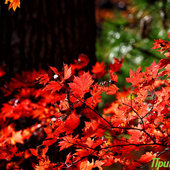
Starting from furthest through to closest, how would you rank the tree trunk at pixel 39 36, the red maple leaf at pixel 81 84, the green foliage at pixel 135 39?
the green foliage at pixel 135 39 < the tree trunk at pixel 39 36 < the red maple leaf at pixel 81 84

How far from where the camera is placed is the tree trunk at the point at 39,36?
1657 mm

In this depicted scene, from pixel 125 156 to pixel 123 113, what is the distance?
30 centimetres

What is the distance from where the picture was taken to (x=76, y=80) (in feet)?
2.49

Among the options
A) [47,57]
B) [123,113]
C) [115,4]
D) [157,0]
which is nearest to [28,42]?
[47,57]

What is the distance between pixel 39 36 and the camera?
168 cm

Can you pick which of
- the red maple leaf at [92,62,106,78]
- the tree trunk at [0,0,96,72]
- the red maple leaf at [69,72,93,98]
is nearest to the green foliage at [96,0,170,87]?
the tree trunk at [0,0,96,72]

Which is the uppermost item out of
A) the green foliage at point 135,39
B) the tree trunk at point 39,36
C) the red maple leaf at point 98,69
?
the green foliage at point 135,39

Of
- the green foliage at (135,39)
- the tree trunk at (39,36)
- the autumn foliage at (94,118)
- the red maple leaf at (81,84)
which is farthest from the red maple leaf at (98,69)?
the green foliage at (135,39)

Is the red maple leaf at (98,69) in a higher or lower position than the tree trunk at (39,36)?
lower

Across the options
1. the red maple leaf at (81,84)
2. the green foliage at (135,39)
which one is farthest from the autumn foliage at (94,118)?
the green foliage at (135,39)

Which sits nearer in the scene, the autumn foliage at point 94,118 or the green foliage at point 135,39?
the autumn foliage at point 94,118

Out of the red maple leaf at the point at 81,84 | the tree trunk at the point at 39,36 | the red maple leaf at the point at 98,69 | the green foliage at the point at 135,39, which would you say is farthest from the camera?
the green foliage at the point at 135,39

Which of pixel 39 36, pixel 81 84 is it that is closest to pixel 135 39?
pixel 39 36

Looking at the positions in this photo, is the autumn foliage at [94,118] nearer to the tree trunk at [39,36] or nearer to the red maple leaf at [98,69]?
the red maple leaf at [98,69]
